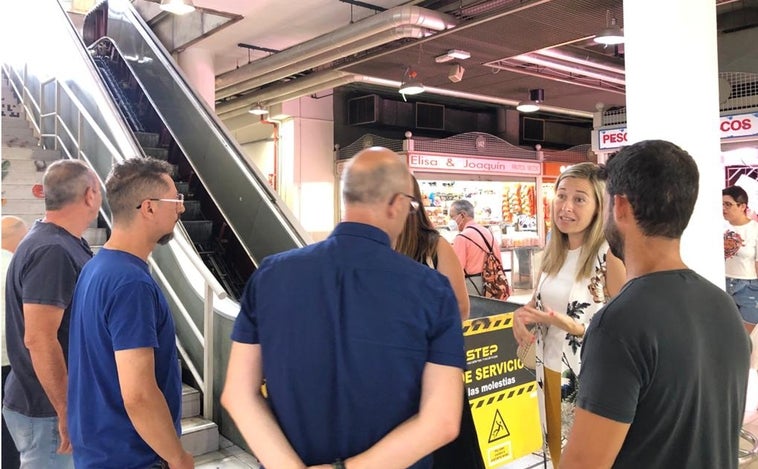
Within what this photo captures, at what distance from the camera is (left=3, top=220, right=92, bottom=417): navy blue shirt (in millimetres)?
2104

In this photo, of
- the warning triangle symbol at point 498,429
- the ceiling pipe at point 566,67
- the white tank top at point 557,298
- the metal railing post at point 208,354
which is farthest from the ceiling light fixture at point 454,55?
the white tank top at point 557,298

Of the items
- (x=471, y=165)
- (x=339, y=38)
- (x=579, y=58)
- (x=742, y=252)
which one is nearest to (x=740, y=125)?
(x=579, y=58)

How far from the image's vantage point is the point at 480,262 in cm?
516

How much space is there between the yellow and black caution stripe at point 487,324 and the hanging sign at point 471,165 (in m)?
7.51

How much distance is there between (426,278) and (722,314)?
61 centimetres

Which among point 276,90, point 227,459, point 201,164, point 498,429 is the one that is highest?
point 276,90

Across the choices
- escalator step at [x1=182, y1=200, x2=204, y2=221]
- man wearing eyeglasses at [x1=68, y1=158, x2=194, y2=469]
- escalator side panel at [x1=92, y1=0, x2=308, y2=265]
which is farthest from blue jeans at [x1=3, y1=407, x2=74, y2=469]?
escalator step at [x1=182, y1=200, x2=204, y2=221]

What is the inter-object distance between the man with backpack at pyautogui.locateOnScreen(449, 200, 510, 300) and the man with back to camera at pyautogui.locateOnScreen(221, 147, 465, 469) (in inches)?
152

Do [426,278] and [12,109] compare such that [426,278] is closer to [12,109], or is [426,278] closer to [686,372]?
[686,372]

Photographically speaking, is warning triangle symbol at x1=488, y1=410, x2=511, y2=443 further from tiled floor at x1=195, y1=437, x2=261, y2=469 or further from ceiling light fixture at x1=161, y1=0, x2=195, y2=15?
ceiling light fixture at x1=161, y1=0, x2=195, y2=15

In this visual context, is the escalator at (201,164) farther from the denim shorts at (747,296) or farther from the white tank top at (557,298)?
the denim shorts at (747,296)

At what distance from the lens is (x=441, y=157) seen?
1159cm

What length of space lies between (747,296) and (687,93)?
2.81 metres

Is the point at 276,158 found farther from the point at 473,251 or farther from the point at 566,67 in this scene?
the point at 473,251
